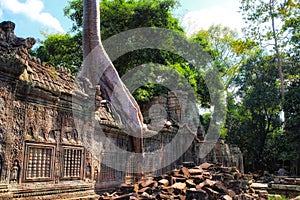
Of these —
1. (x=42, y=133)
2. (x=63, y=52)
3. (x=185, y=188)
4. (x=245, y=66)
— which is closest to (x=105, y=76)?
(x=42, y=133)

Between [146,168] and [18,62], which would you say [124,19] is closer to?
[146,168]

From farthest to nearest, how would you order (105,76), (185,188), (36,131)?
(105,76) → (185,188) → (36,131)

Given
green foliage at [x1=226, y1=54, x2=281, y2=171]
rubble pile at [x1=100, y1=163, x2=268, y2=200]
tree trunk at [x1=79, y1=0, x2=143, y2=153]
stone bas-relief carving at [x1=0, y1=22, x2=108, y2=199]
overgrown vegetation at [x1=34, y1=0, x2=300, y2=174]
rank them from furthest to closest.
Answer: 1. green foliage at [x1=226, y1=54, x2=281, y2=171]
2. overgrown vegetation at [x1=34, y1=0, x2=300, y2=174]
3. tree trunk at [x1=79, y1=0, x2=143, y2=153]
4. rubble pile at [x1=100, y1=163, x2=268, y2=200]
5. stone bas-relief carving at [x1=0, y1=22, x2=108, y2=199]

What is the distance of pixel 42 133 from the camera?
5.77 meters

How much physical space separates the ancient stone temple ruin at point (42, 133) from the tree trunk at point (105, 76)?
1473 mm

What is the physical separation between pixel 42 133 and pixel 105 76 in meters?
5.11

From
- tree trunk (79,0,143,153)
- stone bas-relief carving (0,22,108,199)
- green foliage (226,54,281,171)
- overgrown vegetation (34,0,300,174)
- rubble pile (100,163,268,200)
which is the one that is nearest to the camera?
stone bas-relief carving (0,22,108,199)

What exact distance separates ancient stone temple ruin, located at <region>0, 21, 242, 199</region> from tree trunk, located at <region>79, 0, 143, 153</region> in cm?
147

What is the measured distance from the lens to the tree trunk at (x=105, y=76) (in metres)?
9.53

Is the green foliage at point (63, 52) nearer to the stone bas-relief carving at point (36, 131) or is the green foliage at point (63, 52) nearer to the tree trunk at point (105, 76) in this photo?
the tree trunk at point (105, 76)

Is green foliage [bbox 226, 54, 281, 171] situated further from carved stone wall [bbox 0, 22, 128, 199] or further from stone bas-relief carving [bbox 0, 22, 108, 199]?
stone bas-relief carving [bbox 0, 22, 108, 199]

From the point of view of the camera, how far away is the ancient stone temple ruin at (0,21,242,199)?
478 cm

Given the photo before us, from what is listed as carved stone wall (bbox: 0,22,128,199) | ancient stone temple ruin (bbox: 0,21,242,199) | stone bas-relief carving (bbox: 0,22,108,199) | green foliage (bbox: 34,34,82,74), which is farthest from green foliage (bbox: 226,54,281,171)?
stone bas-relief carving (bbox: 0,22,108,199)

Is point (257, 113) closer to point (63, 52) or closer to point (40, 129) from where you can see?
point (63, 52)
